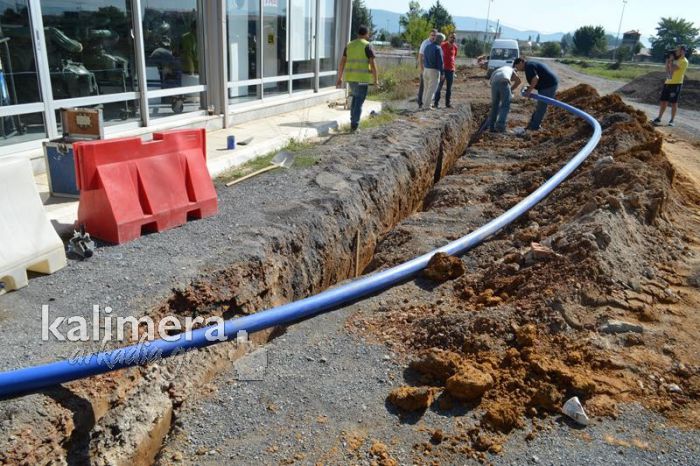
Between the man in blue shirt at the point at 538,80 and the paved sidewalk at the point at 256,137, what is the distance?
367cm

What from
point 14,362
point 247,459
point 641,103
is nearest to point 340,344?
point 247,459

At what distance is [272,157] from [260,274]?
11.6 ft

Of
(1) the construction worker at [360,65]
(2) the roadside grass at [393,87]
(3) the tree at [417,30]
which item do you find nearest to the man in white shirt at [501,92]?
Result: (1) the construction worker at [360,65]

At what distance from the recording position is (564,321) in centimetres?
366

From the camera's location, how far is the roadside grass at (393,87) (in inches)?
620

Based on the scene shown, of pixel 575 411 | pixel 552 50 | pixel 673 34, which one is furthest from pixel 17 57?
pixel 673 34

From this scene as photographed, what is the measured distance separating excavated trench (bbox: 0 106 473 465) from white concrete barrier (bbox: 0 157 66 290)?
105 cm

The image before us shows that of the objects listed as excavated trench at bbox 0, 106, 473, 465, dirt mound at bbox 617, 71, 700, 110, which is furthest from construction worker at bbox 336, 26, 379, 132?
dirt mound at bbox 617, 71, 700, 110

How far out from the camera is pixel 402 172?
876cm

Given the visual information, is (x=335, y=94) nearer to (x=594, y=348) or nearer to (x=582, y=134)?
(x=582, y=134)

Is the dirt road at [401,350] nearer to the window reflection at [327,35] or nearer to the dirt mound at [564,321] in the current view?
the dirt mound at [564,321]

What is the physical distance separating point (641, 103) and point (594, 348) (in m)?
19.7

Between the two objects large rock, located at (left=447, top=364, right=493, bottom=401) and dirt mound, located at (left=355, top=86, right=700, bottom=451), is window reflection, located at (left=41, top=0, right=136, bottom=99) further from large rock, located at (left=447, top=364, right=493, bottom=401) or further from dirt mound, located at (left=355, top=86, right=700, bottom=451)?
large rock, located at (left=447, top=364, right=493, bottom=401)

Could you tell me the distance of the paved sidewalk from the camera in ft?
17.5
